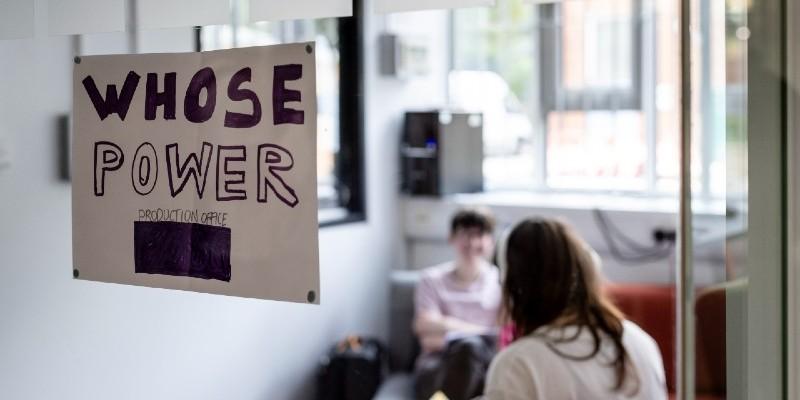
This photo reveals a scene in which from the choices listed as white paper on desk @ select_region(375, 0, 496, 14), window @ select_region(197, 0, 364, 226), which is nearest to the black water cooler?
window @ select_region(197, 0, 364, 226)

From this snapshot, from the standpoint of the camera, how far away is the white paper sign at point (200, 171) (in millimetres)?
1381

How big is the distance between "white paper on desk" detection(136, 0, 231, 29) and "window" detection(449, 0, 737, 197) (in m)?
3.01

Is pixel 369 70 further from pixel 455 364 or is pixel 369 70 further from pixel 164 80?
pixel 164 80

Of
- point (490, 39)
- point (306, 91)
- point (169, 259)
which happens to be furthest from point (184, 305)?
point (490, 39)

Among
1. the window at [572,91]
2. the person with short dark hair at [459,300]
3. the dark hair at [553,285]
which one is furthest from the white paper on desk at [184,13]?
the window at [572,91]

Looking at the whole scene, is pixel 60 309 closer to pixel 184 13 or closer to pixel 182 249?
pixel 182 249

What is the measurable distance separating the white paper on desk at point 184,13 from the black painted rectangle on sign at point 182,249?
0.34 metres

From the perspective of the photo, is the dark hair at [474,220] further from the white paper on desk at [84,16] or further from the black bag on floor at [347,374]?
the white paper on desk at [84,16]

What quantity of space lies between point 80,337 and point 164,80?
2.08 ft

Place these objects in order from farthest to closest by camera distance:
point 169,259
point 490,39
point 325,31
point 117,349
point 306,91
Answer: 1. point 490,39
2. point 325,31
3. point 117,349
4. point 169,259
5. point 306,91

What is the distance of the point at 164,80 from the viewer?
1471 mm

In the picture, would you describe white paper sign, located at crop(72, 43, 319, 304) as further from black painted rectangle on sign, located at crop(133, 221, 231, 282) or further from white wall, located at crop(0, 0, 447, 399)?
white wall, located at crop(0, 0, 447, 399)

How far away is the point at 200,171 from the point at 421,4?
1.54ft

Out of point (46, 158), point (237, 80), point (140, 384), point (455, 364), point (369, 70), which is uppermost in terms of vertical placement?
point (369, 70)
